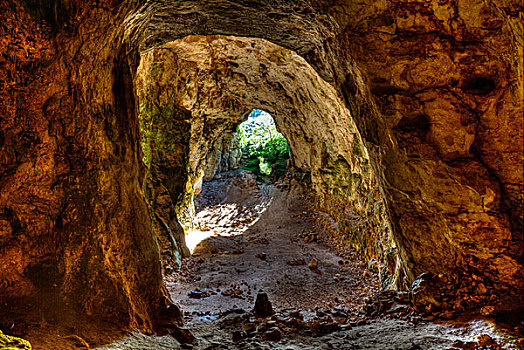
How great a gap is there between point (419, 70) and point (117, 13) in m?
3.00

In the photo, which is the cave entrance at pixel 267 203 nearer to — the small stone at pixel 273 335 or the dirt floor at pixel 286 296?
the dirt floor at pixel 286 296

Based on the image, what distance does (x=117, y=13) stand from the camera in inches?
114

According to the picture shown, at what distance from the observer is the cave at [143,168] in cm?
226

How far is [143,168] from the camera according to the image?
4.07 m

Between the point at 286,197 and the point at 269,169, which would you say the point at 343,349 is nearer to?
the point at 286,197

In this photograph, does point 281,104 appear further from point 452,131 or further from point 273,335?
point 273,335

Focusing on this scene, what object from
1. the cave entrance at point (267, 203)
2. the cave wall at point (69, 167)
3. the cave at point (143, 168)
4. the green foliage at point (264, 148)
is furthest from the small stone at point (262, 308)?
the green foliage at point (264, 148)

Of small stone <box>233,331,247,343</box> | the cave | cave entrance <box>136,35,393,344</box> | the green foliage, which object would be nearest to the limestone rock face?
cave entrance <box>136,35,393,344</box>

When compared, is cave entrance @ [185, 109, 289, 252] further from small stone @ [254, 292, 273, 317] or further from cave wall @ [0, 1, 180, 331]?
cave wall @ [0, 1, 180, 331]

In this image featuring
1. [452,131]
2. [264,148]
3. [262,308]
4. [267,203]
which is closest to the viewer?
[452,131]

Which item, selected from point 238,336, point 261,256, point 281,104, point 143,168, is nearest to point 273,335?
point 238,336

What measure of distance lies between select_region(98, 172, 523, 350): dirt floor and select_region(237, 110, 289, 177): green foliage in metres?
2.62

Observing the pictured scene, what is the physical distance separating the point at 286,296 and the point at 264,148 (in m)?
12.0

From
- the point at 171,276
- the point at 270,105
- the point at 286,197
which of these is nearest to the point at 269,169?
the point at 286,197
